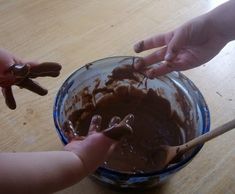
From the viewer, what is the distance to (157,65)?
0.63 meters

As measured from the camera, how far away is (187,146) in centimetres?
52

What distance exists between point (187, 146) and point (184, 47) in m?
0.20

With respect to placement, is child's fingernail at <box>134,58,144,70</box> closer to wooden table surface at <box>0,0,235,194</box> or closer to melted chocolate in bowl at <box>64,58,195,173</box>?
melted chocolate in bowl at <box>64,58,195,173</box>

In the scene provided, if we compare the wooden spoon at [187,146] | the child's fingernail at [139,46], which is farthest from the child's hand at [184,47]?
the wooden spoon at [187,146]

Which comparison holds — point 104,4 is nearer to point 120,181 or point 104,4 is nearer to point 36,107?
point 36,107

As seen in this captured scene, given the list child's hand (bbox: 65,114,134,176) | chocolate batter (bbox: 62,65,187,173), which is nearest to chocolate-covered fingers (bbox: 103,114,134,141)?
child's hand (bbox: 65,114,134,176)

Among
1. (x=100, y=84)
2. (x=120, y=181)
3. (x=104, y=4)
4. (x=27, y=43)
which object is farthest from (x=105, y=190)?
(x=104, y=4)

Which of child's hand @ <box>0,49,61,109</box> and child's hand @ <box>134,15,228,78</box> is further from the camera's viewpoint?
child's hand @ <box>134,15,228,78</box>

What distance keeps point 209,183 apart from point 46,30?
43cm

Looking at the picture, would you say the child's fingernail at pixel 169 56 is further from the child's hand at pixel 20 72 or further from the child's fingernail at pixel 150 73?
the child's hand at pixel 20 72

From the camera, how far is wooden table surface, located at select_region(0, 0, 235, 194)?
59 centimetres

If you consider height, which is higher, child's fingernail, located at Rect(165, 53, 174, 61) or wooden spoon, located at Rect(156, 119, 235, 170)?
child's fingernail, located at Rect(165, 53, 174, 61)

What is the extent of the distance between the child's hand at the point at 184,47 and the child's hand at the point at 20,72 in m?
0.17

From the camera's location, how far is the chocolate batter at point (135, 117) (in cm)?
59
